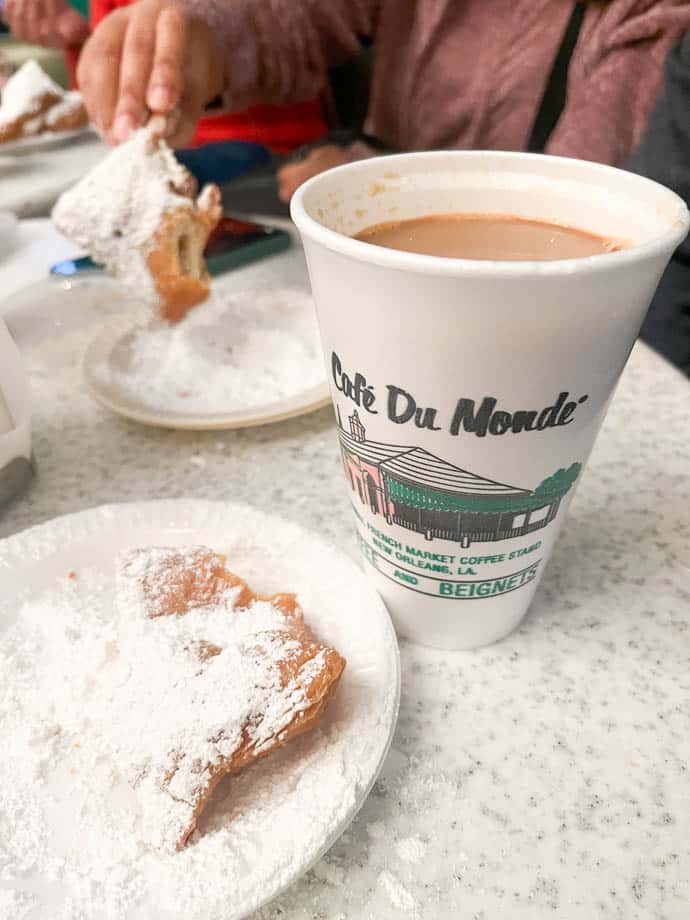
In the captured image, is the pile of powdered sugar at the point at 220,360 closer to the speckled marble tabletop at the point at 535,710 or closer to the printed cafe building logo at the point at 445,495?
the speckled marble tabletop at the point at 535,710

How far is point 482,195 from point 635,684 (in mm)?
279

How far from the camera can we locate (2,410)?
0.47 m

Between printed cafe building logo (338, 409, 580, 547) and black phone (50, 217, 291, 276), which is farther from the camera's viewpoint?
black phone (50, 217, 291, 276)

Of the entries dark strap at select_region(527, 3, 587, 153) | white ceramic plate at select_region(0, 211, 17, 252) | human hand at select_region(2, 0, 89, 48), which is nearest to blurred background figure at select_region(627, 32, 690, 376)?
dark strap at select_region(527, 3, 587, 153)

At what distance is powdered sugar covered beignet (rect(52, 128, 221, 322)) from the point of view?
0.60 m

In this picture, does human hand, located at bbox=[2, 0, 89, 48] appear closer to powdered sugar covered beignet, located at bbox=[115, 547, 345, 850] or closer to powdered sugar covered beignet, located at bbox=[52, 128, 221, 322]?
powdered sugar covered beignet, located at bbox=[52, 128, 221, 322]

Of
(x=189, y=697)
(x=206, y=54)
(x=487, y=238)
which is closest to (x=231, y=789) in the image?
(x=189, y=697)

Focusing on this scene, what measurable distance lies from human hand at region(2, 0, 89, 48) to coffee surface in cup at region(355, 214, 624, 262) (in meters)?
1.93

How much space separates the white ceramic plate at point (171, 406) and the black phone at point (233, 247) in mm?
252

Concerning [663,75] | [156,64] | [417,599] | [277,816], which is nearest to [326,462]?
[417,599]

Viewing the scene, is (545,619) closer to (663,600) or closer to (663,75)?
(663,600)

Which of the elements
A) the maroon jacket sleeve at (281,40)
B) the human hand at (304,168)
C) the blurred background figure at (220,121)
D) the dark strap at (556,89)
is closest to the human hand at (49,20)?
the blurred background figure at (220,121)

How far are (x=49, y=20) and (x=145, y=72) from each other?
152 centimetres

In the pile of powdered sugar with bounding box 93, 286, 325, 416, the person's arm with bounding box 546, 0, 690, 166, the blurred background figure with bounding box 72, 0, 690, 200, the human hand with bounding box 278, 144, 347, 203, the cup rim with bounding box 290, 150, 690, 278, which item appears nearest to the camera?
the cup rim with bounding box 290, 150, 690, 278
